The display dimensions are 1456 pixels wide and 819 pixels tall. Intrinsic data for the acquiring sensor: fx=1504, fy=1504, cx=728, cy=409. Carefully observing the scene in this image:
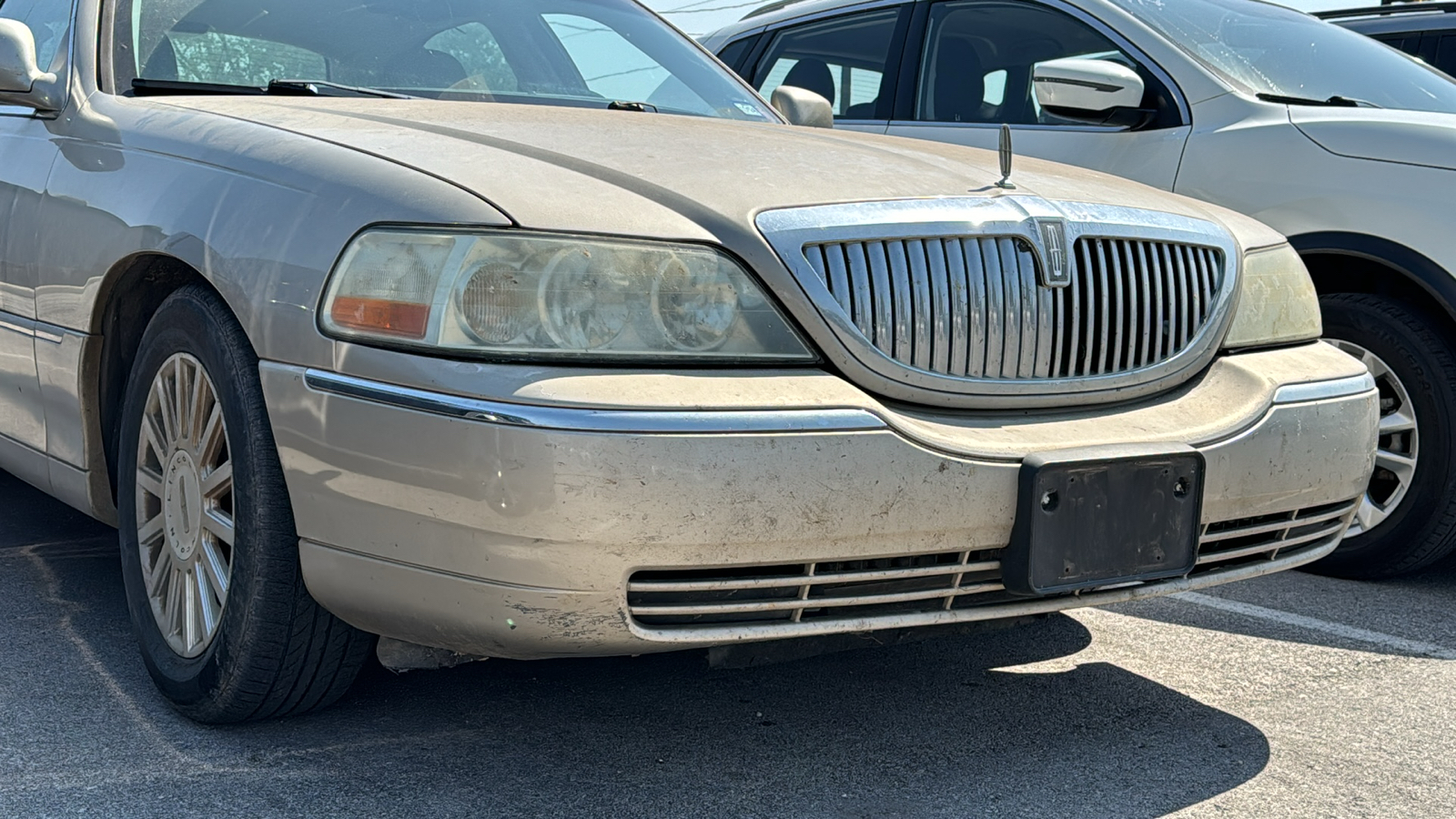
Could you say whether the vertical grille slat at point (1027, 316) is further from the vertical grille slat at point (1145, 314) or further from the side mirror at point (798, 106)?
the side mirror at point (798, 106)

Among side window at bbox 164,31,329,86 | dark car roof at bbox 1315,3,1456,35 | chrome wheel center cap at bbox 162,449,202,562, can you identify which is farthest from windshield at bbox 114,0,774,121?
dark car roof at bbox 1315,3,1456,35

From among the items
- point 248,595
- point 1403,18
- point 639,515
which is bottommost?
point 248,595

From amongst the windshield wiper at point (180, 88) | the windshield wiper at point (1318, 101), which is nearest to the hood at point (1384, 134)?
the windshield wiper at point (1318, 101)

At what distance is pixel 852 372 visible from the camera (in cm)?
242

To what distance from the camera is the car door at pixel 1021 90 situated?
4.65 meters

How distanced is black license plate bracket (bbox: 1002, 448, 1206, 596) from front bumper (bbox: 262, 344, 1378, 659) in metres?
0.04

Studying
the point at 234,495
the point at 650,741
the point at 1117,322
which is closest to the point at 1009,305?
the point at 1117,322

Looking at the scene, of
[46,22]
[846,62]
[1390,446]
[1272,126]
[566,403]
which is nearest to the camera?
[566,403]

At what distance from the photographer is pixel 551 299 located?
230cm

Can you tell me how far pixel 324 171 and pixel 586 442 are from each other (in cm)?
74

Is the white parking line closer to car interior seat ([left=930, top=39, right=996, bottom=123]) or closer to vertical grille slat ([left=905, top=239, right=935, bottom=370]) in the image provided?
vertical grille slat ([left=905, top=239, right=935, bottom=370])

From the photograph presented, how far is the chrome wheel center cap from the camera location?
9.21 feet

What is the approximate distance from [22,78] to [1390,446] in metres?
3.68

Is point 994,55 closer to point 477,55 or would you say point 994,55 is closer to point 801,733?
point 477,55
